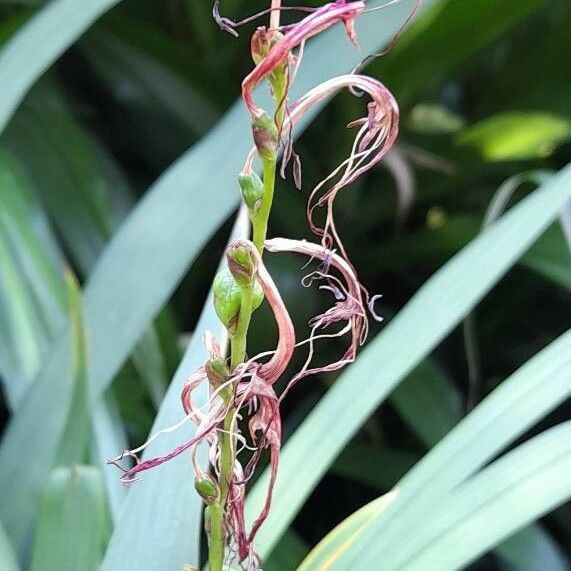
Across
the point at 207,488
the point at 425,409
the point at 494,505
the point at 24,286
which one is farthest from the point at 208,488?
the point at 425,409

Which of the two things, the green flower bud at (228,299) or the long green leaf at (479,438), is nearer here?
the green flower bud at (228,299)

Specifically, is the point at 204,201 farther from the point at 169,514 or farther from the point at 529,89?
the point at 529,89

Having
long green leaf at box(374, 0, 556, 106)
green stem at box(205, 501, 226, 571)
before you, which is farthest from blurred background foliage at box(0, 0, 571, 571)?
green stem at box(205, 501, 226, 571)

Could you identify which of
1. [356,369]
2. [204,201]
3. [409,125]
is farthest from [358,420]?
[409,125]

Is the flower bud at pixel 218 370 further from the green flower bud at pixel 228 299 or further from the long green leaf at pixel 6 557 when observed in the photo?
the long green leaf at pixel 6 557

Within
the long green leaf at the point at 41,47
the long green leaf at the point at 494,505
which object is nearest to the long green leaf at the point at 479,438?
the long green leaf at the point at 494,505

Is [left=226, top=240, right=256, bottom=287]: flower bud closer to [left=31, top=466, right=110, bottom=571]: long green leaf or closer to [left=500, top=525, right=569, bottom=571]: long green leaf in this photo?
[left=31, top=466, right=110, bottom=571]: long green leaf
